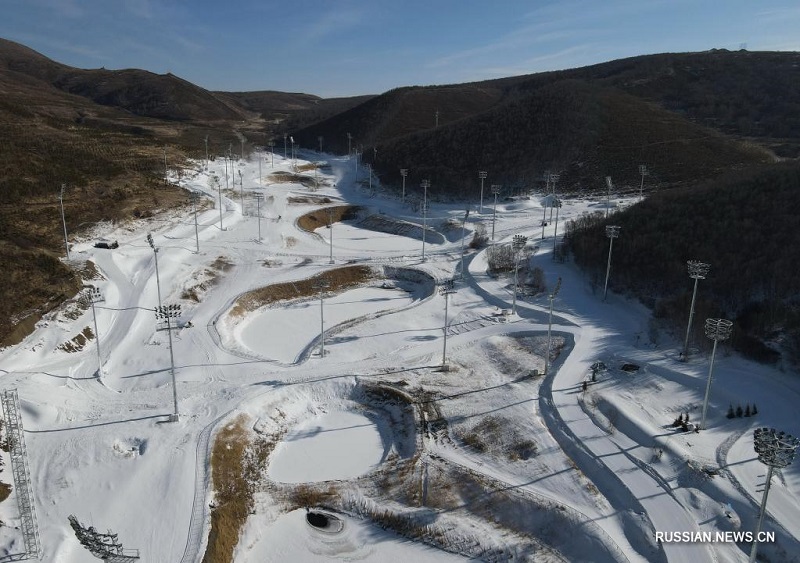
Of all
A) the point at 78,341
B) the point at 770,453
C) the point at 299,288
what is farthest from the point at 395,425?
the point at 299,288

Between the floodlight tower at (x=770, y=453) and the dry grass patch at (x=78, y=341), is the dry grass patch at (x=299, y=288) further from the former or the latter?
the floodlight tower at (x=770, y=453)

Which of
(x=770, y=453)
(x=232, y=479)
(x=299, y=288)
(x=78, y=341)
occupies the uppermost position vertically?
(x=770, y=453)

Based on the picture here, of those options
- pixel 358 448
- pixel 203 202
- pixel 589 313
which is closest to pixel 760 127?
pixel 589 313

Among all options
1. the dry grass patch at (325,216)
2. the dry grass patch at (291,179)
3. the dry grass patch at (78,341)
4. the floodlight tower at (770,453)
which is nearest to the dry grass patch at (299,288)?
the dry grass patch at (78,341)

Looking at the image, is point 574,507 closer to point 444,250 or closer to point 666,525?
point 666,525

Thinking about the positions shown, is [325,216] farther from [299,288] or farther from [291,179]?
[299,288]

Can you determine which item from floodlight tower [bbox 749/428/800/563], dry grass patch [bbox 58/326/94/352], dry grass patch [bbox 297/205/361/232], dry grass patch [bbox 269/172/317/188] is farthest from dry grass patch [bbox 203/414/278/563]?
dry grass patch [bbox 269/172/317/188]

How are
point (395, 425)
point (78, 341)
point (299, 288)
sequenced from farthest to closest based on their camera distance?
point (299, 288) < point (78, 341) < point (395, 425)
